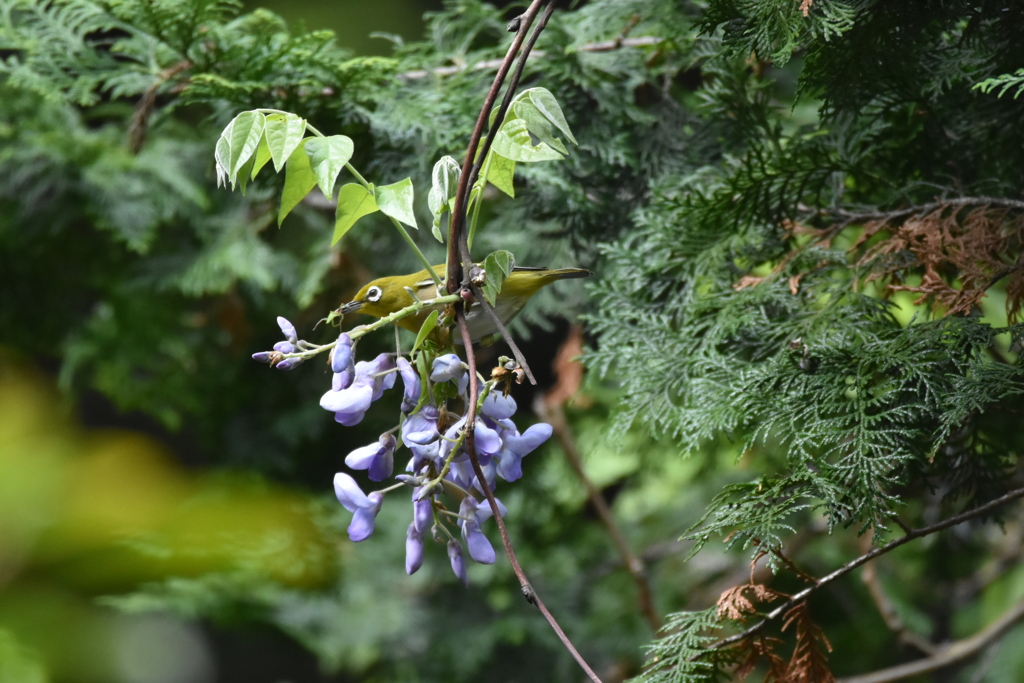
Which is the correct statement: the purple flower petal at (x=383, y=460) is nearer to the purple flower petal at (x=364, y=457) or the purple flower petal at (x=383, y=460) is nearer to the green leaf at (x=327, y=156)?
the purple flower petal at (x=364, y=457)

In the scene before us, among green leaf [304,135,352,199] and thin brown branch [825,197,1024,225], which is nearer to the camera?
green leaf [304,135,352,199]

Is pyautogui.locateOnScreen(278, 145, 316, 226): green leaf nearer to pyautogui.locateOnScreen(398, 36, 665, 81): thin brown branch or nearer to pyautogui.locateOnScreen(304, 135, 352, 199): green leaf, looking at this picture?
pyautogui.locateOnScreen(304, 135, 352, 199): green leaf

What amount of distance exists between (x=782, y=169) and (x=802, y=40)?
0.13m

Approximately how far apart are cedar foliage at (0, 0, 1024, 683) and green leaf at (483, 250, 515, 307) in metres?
0.20

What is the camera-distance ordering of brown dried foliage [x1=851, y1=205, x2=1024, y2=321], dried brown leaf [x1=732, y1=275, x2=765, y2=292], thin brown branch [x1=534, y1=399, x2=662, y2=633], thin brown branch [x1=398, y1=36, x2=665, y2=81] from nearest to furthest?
brown dried foliage [x1=851, y1=205, x2=1024, y2=321]
dried brown leaf [x1=732, y1=275, x2=765, y2=292]
thin brown branch [x1=398, y1=36, x2=665, y2=81]
thin brown branch [x1=534, y1=399, x2=662, y2=633]

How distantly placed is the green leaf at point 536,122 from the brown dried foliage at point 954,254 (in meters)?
0.31

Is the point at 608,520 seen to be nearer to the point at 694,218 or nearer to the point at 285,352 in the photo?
the point at 694,218

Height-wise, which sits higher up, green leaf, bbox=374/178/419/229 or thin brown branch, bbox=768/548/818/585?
green leaf, bbox=374/178/419/229

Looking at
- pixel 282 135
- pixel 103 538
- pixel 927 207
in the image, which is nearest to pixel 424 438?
pixel 282 135

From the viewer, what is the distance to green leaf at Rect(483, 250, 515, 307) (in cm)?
52

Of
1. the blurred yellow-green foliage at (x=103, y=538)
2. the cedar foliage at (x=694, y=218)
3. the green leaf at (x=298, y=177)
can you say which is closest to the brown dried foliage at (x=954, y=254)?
the cedar foliage at (x=694, y=218)

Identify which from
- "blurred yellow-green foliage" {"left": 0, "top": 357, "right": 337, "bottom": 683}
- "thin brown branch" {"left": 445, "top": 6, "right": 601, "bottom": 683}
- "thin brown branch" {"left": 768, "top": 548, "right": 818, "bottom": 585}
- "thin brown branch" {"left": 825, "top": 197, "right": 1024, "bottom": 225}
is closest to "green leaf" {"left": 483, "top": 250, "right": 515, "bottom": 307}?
"thin brown branch" {"left": 445, "top": 6, "right": 601, "bottom": 683}

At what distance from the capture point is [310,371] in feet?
5.27

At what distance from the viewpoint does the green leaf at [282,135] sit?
0.49 meters
